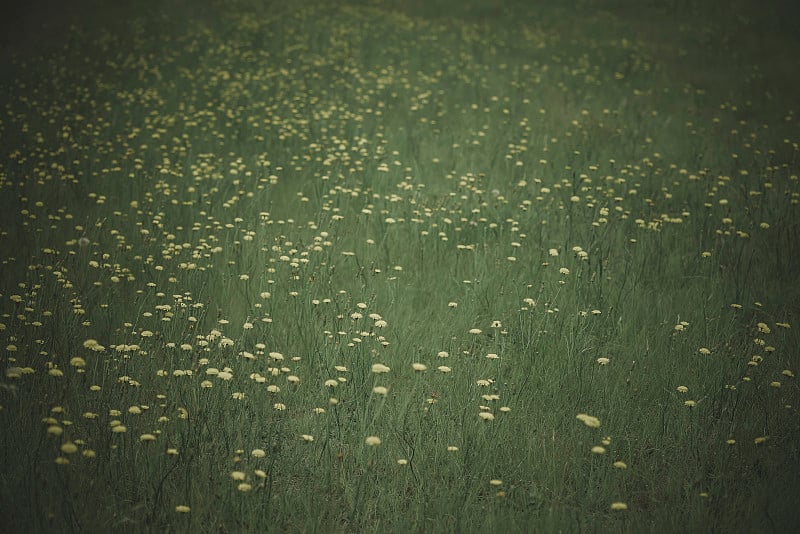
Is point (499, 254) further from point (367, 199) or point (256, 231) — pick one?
point (256, 231)

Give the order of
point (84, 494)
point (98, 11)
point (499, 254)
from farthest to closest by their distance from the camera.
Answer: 1. point (98, 11)
2. point (499, 254)
3. point (84, 494)

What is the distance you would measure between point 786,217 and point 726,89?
626cm

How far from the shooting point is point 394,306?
15.3 ft

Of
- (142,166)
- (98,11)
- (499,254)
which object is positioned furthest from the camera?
(98,11)

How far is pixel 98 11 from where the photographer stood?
55.1ft

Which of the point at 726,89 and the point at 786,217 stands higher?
the point at 726,89

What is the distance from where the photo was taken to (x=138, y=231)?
5664 mm

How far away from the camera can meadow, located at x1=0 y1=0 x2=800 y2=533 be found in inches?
115

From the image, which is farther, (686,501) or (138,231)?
(138,231)

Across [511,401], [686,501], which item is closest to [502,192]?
[511,401]

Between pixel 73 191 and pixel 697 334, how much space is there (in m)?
5.96

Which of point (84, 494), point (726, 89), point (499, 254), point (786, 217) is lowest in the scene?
point (84, 494)

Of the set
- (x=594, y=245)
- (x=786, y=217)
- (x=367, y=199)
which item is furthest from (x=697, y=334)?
(x=367, y=199)

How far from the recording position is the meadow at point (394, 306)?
9.61 feet
